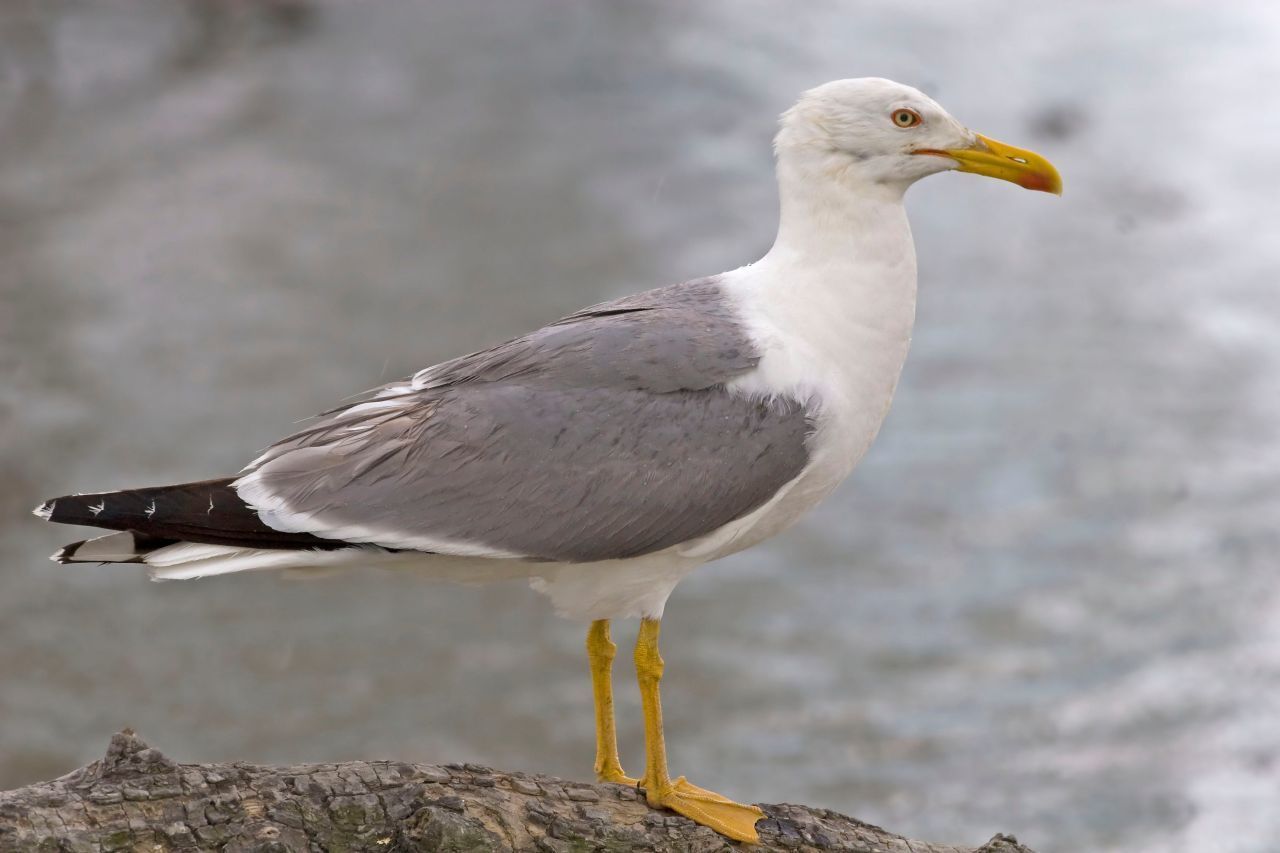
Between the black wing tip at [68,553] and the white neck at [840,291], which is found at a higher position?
the white neck at [840,291]

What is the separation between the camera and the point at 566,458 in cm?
346

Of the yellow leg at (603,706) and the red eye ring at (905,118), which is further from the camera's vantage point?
the yellow leg at (603,706)

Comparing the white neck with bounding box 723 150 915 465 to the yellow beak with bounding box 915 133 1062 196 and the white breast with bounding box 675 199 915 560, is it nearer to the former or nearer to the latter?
Result: the white breast with bounding box 675 199 915 560

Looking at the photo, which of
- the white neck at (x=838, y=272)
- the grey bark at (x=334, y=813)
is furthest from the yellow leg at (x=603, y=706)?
the white neck at (x=838, y=272)

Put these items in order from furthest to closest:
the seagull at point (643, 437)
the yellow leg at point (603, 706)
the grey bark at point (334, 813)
Answer: the yellow leg at point (603, 706) < the seagull at point (643, 437) < the grey bark at point (334, 813)

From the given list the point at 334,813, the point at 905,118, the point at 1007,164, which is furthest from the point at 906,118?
the point at 334,813

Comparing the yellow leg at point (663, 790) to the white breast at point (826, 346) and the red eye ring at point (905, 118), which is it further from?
the red eye ring at point (905, 118)

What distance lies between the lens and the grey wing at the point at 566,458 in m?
3.40

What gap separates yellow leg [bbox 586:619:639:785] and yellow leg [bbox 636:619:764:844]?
242 mm

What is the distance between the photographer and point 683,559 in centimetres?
358

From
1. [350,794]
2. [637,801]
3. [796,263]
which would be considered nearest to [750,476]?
[796,263]

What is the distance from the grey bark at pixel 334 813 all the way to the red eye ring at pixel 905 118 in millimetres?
1683

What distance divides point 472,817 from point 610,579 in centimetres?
62

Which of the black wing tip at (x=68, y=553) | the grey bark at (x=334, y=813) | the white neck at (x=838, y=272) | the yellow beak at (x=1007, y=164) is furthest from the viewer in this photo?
the yellow beak at (x=1007, y=164)
